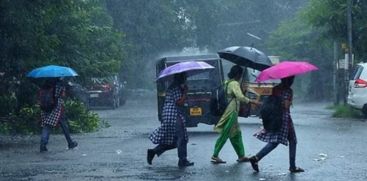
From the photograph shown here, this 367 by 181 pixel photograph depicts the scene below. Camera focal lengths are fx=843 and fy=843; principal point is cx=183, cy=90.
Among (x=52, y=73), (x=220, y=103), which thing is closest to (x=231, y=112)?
(x=220, y=103)

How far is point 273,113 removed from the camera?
1244 centimetres

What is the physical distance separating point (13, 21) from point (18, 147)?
2731 millimetres

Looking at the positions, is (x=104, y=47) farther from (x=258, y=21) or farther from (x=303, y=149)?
(x=258, y=21)

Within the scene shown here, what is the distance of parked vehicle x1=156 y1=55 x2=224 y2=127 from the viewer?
20.9 meters

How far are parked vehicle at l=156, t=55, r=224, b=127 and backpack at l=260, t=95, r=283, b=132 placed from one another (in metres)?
7.75

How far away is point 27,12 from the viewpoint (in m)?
17.8

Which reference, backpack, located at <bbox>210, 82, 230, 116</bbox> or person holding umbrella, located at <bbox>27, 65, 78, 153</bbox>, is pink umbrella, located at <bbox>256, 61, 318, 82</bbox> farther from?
person holding umbrella, located at <bbox>27, 65, 78, 153</bbox>

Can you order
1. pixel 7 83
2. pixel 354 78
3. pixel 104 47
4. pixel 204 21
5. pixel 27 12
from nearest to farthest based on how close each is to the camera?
pixel 27 12, pixel 7 83, pixel 354 78, pixel 104 47, pixel 204 21

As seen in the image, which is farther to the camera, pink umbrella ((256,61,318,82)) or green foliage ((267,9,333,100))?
green foliage ((267,9,333,100))

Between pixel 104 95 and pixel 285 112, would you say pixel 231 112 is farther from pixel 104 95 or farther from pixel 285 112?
pixel 104 95

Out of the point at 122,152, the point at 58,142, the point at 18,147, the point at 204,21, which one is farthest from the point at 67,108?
the point at 204,21

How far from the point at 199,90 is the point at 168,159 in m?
6.25

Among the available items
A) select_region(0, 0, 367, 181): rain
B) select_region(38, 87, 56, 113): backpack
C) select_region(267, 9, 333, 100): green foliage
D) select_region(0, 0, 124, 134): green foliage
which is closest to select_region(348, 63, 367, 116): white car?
select_region(0, 0, 367, 181): rain

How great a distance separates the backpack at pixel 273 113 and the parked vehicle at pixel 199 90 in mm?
7752
